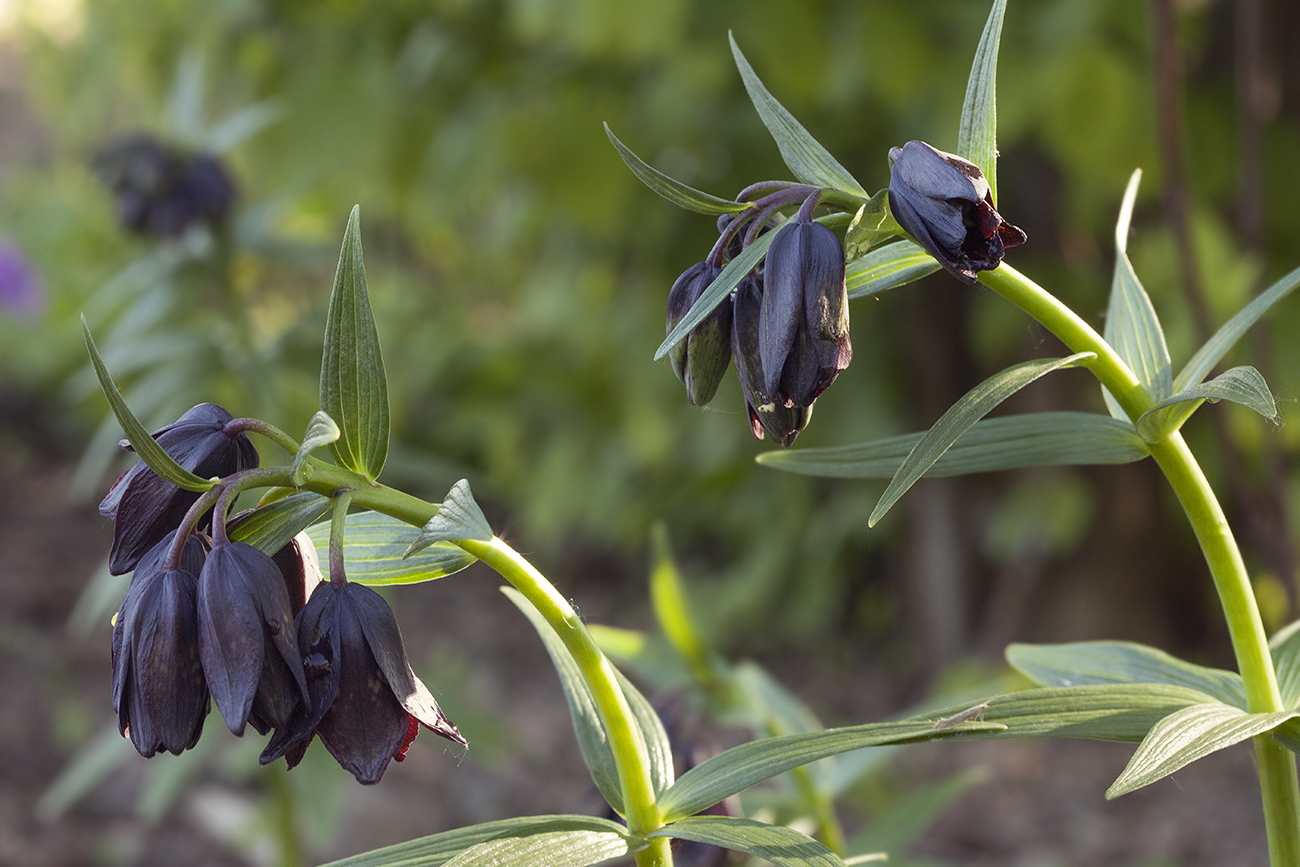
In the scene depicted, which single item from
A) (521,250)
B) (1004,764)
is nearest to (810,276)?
A: (1004,764)

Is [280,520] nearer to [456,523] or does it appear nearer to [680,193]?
[456,523]

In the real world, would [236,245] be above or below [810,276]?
below

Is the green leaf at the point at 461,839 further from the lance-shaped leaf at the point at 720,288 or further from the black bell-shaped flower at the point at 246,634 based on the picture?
the lance-shaped leaf at the point at 720,288

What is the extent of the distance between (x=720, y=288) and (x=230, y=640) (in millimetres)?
321

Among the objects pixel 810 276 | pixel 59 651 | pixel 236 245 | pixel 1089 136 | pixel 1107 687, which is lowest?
pixel 59 651

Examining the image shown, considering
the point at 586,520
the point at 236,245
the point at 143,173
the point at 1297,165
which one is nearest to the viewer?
the point at 143,173

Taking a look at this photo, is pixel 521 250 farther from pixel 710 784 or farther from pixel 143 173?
pixel 710 784

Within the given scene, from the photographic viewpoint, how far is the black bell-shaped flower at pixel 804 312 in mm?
623

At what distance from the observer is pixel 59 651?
4.59 meters

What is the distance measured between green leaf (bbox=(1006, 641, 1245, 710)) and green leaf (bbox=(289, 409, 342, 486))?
1.92 ft

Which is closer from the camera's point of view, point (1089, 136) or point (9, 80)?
point (1089, 136)

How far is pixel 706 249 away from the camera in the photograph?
3518mm

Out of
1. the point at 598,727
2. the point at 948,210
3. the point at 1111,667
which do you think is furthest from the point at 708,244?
the point at 948,210

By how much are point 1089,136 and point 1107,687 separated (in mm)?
2266
